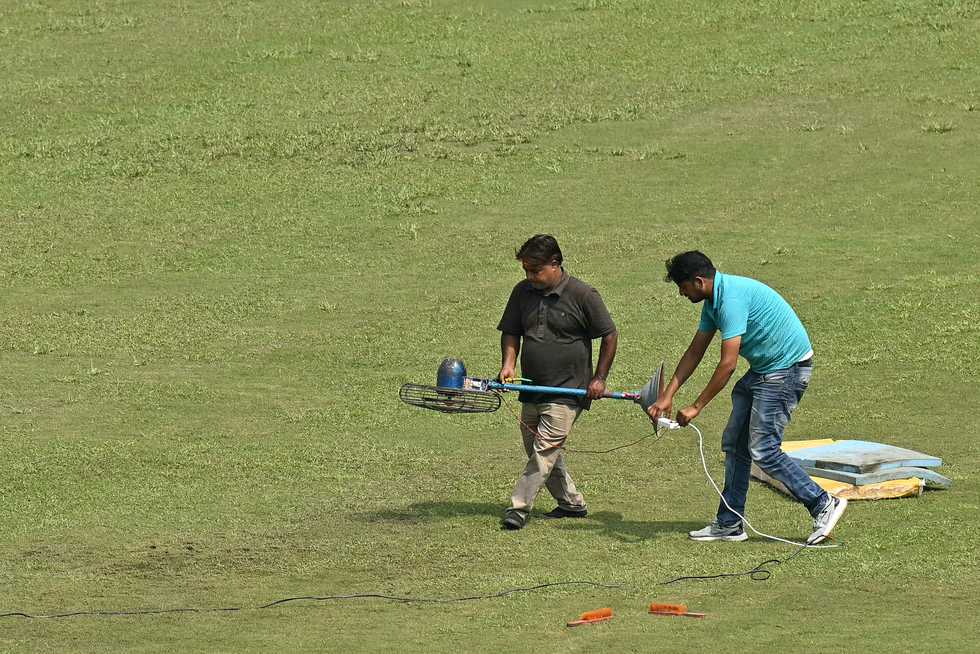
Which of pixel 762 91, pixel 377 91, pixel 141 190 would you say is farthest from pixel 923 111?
pixel 141 190

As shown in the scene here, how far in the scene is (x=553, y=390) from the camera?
10836mm

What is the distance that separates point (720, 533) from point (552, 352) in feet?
5.63

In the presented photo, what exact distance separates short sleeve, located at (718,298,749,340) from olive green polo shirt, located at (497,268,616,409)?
1169mm

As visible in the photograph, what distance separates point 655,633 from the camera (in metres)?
8.59

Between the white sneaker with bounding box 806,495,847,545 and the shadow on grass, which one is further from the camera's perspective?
the shadow on grass

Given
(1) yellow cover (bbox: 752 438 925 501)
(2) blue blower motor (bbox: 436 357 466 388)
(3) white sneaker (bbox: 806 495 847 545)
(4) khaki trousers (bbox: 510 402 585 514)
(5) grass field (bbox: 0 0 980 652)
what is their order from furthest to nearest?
(1) yellow cover (bbox: 752 438 925 501)
(4) khaki trousers (bbox: 510 402 585 514)
(2) blue blower motor (bbox: 436 357 466 388)
(3) white sneaker (bbox: 806 495 847 545)
(5) grass field (bbox: 0 0 980 652)

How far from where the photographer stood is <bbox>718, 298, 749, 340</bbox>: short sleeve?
10000 millimetres

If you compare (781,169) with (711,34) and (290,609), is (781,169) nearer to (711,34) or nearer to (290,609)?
(711,34)

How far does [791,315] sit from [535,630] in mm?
2901

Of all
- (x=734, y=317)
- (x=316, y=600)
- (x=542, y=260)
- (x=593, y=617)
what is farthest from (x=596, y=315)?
(x=316, y=600)

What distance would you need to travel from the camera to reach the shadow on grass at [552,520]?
11078 millimetres

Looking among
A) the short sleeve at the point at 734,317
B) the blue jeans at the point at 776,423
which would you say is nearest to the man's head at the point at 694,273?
the short sleeve at the point at 734,317

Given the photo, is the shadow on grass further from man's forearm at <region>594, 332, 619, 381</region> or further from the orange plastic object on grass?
the orange plastic object on grass

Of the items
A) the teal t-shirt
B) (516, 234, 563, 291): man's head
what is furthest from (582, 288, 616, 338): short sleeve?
the teal t-shirt
